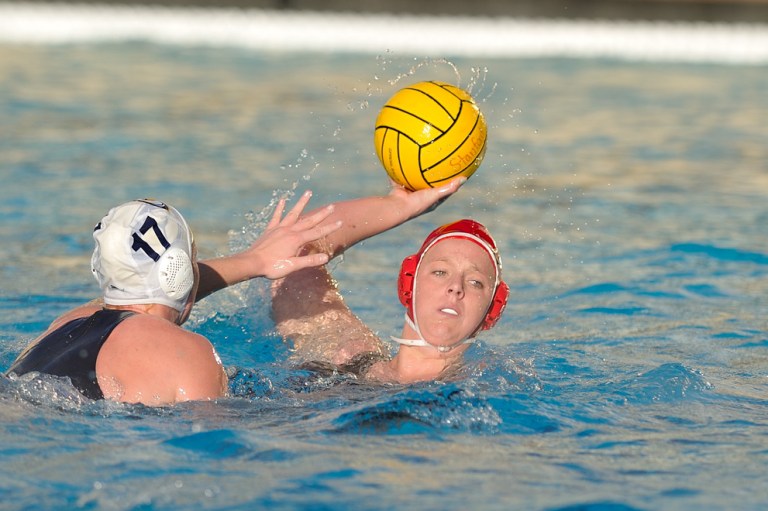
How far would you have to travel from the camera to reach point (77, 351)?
10.9ft

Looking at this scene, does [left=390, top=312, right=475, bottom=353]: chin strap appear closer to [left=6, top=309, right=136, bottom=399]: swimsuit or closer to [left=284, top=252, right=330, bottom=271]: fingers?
[left=284, top=252, right=330, bottom=271]: fingers

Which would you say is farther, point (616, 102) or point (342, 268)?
point (616, 102)

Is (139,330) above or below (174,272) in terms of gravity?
below

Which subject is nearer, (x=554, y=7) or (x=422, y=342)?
(x=422, y=342)

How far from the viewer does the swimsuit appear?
330cm

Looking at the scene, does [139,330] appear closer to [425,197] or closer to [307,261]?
[307,261]

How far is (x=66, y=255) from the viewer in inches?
266

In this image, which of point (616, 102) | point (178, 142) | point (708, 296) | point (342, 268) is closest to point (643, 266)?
point (708, 296)

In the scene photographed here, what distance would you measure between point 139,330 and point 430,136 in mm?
1438

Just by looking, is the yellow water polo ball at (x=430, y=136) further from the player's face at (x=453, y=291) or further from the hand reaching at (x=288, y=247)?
the hand reaching at (x=288, y=247)

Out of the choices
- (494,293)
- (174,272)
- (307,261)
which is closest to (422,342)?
(494,293)

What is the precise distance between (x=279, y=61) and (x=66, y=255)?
9433mm

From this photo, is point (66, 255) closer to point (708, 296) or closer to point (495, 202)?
point (495, 202)

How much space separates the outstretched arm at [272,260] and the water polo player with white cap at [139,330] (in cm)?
23
